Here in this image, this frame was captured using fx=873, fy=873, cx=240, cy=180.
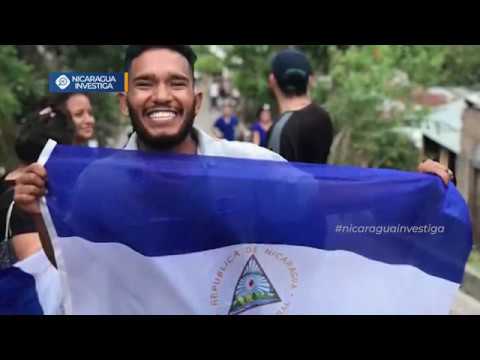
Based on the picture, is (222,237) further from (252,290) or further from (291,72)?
(291,72)

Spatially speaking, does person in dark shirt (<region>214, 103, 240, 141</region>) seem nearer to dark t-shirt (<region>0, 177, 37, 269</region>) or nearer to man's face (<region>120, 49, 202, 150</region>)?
dark t-shirt (<region>0, 177, 37, 269</region>)

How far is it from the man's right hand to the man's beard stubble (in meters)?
0.40

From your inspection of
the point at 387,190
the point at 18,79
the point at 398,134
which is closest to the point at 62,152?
the point at 387,190

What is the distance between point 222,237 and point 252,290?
9.4 inches

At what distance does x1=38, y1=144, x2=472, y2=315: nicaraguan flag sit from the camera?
11.1ft

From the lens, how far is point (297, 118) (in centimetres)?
475

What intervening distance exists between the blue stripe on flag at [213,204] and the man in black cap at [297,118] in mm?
1114

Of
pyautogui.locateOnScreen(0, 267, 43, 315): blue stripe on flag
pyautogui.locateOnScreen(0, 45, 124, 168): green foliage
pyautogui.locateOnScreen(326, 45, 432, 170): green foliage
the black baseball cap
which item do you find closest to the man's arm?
pyautogui.locateOnScreen(0, 267, 43, 315): blue stripe on flag

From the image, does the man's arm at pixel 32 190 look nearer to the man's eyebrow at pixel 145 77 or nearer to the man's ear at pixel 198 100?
the man's eyebrow at pixel 145 77

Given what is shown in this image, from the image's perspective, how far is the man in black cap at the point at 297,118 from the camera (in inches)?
185

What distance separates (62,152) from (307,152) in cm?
166

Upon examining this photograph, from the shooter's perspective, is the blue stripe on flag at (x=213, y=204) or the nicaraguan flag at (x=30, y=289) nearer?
the blue stripe on flag at (x=213, y=204)

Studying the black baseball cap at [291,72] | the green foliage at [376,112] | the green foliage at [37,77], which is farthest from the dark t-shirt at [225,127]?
the black baseball cap at [291,72]
